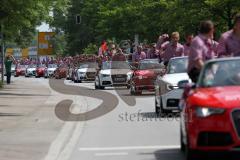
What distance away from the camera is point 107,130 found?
1586 cm

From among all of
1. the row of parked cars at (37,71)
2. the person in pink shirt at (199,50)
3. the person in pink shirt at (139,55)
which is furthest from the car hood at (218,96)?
the row of parked cars at (37,71)

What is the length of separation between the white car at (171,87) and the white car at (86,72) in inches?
1318

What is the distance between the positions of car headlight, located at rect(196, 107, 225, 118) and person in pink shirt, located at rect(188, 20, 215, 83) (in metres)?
1.67

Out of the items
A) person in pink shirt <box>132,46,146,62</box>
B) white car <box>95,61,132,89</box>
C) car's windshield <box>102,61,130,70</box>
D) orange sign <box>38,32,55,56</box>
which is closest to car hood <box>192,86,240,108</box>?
white car <box>95,61,132,89</box>

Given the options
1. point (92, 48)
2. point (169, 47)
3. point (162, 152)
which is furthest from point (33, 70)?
point (162, 152)

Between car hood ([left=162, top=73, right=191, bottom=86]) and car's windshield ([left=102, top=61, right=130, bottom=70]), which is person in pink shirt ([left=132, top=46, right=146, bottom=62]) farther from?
car hood ([left=162, top=73, right=191, bottom=86])

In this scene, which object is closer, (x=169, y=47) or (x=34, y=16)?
(x=169, y=47)

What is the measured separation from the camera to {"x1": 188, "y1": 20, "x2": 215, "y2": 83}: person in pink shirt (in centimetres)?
1105

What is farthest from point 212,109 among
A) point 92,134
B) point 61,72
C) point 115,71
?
point 61,72

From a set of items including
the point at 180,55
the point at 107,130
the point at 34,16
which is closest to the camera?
the point at 107,130

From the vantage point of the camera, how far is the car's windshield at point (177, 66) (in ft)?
61.1

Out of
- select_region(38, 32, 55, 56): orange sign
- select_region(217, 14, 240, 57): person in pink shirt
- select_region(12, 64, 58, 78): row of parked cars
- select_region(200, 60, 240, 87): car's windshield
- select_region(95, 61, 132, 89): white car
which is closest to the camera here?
select_region(200, 60, 240, 87): car's windshield

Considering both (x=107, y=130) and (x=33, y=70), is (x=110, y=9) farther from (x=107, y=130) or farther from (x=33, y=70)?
(x=107, y=130)

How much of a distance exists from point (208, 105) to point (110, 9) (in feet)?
227
